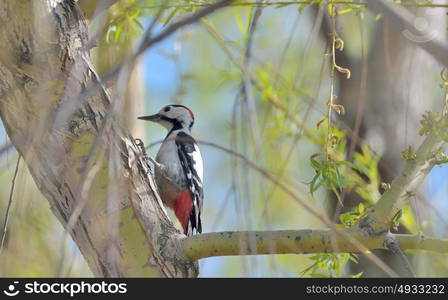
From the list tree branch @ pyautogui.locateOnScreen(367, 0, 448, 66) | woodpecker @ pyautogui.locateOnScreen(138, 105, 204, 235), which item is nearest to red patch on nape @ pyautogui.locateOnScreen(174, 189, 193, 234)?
woodpecker @ pyautogui.locateOnScreen(138, 105, 204, 235)

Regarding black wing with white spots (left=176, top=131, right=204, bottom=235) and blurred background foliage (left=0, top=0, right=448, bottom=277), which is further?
black wing with white spots (left=176, top=131, right=204, bottom=235)

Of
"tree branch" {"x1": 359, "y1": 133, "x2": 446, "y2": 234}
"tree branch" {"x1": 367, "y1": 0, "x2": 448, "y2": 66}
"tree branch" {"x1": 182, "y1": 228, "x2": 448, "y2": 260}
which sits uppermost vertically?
"tree branch" {"x1": 359, "y1": 133, "x2": 446, "y2": 234}

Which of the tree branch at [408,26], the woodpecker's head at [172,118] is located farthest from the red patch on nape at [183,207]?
the tree branch at [408,26]

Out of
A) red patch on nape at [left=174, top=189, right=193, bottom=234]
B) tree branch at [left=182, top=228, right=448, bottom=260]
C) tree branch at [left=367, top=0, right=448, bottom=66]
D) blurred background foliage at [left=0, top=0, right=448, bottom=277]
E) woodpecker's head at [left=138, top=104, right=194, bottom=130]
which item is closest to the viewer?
tree branch at [left=367, top=0, right=448, bottom=66]

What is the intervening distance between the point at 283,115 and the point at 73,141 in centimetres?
113

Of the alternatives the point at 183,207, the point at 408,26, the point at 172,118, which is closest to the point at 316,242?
the point at 408,26

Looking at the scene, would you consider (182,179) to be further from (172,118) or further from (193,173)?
(172,118)

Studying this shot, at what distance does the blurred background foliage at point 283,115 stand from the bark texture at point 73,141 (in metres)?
0.10

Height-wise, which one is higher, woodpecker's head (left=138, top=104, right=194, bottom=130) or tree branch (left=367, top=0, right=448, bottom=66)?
woodpecker's head (left=138, top=104, right=194, bottom=130)

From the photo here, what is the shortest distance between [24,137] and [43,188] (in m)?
0.23

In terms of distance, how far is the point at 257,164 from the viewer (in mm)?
1431

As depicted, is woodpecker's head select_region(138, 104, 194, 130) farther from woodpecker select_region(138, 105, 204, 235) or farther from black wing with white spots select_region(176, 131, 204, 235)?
black wing with white spots select_region(176, 131, 204, 235)

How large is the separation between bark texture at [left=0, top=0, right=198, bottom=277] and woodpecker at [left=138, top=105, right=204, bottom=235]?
167cm

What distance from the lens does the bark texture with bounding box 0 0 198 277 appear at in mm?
2316
